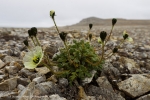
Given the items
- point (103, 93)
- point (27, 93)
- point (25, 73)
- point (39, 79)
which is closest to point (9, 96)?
point (27, 93)

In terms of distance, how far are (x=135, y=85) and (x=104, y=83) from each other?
1.41 feet

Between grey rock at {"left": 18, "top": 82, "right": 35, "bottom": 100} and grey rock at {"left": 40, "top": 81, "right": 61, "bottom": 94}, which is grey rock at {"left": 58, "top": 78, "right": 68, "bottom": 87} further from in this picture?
grey rock at {"left": 18, "top": 82, "right": 35, "bottom": 100}

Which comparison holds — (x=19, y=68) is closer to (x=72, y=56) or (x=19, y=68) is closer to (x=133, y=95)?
(x=72, y=56)

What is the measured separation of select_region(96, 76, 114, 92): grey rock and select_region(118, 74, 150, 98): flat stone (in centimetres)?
16

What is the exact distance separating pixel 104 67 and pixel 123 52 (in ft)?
5.14

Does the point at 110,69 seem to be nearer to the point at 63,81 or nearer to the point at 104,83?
the point at 104,83

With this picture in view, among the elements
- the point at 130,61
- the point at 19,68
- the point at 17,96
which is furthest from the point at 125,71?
the point at 17,96

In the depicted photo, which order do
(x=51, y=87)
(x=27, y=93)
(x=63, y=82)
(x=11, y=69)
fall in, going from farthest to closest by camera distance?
(x=11, y=69)
(x=63, y=82)
(x=51, y=87)
(x=27, y=93)

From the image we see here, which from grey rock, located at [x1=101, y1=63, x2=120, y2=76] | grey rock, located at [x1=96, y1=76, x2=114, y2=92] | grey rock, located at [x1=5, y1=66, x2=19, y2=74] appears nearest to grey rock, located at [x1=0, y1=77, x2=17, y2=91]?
grey rock, located at [x1=5, y1=66, x2=19, y2=74]

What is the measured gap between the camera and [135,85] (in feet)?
11.7

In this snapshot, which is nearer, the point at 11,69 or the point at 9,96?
the point at 9,96

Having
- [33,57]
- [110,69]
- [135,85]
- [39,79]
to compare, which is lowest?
[135,85]

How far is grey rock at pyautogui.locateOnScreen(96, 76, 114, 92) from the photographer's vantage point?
11.3 feet

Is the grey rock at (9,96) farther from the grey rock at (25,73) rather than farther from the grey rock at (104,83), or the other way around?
the grey rock at (104,83)
